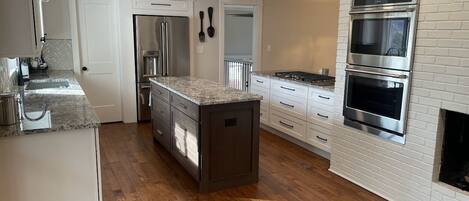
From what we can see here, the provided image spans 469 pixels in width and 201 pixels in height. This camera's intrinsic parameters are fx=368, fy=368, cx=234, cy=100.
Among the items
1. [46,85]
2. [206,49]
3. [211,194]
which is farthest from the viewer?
[206,49]

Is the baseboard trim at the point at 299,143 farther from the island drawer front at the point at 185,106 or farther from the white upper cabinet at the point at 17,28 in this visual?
the white upper cabinet at the point at 17,28

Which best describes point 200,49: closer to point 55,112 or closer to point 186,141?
point 186,141

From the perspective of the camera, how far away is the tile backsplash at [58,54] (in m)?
5.23

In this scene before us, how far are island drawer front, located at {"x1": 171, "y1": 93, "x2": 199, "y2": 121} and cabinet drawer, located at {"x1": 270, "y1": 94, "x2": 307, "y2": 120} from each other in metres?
1.55

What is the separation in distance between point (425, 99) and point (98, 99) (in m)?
4.57

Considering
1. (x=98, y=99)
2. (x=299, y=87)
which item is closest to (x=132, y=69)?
(x=98, y=99)

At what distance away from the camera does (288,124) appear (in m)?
4.76

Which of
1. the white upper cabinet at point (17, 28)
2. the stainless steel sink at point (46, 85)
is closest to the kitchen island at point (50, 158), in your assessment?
the white upper cabinet at point (17, 28)

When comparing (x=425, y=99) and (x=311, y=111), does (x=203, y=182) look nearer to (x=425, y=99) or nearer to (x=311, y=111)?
(x=311, y=111)

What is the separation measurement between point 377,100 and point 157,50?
142 inches

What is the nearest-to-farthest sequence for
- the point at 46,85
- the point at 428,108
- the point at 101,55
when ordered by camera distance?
the point at 428,108 < the point at 46,85 < the point at 101,55

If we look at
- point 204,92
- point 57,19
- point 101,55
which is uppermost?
point 57,19

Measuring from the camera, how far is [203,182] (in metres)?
3.31

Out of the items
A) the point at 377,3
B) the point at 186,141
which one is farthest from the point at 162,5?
the point at 377,3
